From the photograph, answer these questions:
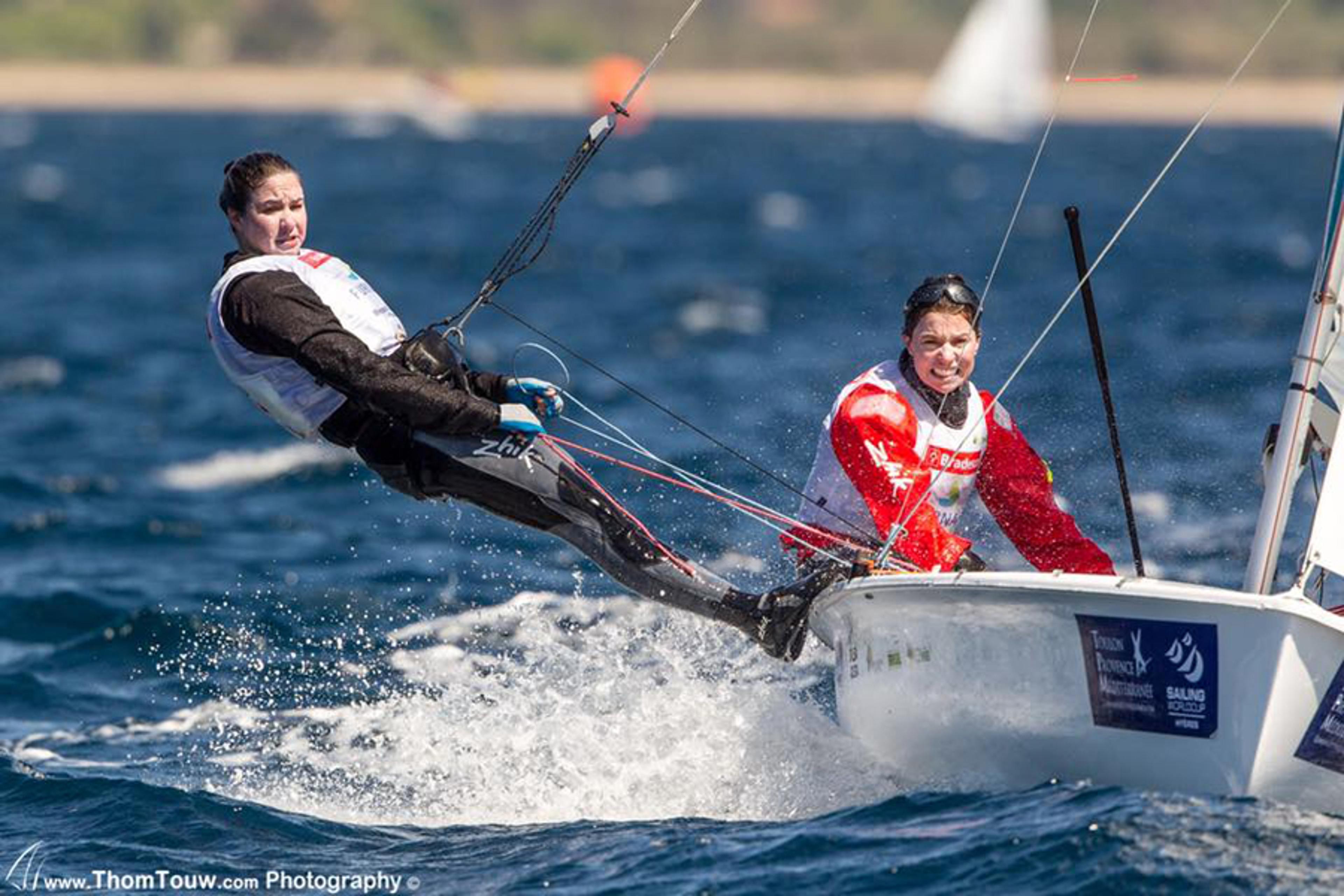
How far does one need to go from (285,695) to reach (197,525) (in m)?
3.40

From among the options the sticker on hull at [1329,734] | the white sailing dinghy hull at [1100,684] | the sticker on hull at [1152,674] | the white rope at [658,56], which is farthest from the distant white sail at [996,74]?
the sticker on hull at [1329,734]

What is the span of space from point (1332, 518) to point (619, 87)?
6129cm

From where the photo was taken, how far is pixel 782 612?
600 centimetres

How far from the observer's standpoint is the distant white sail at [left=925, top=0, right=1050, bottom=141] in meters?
45.3

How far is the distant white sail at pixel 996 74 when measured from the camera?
149 feet

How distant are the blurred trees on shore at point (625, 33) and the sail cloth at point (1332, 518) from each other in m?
94.0

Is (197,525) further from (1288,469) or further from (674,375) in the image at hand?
(1288,469)

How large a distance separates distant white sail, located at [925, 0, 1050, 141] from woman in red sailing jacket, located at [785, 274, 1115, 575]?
1566 inches

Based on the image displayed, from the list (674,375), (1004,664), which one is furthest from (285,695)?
(674,375)

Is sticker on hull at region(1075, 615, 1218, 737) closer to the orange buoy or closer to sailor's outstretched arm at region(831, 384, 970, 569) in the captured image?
sailor's outstretched arm at region(831, 384, 970, 569)

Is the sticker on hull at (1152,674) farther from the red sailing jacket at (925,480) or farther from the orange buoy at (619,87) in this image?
the orange buoy at (619,87)

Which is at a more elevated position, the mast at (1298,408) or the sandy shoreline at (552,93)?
the sandy shoreline at (552,93)

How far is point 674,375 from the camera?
614 inches

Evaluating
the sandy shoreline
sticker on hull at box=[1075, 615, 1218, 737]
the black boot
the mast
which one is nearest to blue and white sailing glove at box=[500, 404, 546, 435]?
the black boot
